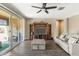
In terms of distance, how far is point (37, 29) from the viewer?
345 centimetres

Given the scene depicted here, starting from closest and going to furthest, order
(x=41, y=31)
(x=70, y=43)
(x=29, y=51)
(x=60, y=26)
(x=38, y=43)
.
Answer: (x=60, y=26) < (x=41, y=31) < (x=29, y=51) < (x=70, y=43) < (x=38, y=43)

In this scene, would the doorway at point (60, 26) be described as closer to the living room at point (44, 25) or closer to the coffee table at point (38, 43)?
the living room at point (44, 25)

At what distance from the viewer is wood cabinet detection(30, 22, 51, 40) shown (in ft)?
11.0

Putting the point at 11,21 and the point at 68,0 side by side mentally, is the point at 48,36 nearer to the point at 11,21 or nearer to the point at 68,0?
the point at 11,21

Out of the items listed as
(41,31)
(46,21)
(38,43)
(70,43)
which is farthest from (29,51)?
(70,43)

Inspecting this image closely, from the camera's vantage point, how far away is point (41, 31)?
3377 mm

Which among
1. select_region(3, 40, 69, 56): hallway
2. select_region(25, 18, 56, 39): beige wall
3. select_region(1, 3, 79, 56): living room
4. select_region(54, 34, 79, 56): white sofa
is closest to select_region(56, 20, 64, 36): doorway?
select_region(1, 3, 79, 56): living room

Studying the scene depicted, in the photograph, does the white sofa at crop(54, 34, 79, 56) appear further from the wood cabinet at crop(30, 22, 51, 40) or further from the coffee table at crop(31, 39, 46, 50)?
the coffee table at crop(31, 39, 46, 50)

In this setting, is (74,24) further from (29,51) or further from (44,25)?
(29,51)

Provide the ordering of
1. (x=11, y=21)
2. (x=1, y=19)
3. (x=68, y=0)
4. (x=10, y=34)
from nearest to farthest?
(x=68, y=0)
(x=1, y=19)
(x=11, y=21)
(x=10, y=34)

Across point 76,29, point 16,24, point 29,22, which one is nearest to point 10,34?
point 16,24

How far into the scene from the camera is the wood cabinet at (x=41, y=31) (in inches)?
132

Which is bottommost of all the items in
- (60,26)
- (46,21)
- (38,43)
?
(38,43)

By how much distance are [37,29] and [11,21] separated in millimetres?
764
